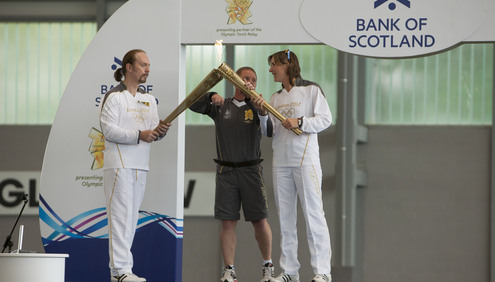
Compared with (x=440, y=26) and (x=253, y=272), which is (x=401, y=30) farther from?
(x=253, y=272)

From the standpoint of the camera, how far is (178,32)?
19.0ft

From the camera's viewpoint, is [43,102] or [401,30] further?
[43,102]

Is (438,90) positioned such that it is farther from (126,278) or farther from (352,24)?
(126,278)

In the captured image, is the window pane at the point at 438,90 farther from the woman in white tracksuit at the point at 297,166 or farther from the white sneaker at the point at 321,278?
the white sneaker at the point at 321,278

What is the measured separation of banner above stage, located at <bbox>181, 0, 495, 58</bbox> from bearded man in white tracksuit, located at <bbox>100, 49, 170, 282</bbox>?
596 mm

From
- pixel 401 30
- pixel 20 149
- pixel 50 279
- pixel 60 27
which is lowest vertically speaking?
pixel 50 279

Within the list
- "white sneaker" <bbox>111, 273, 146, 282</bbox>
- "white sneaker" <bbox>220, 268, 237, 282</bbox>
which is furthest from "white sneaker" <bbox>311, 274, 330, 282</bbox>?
"white sneaker" <bbox>111, 273, 146, 282</bbox>

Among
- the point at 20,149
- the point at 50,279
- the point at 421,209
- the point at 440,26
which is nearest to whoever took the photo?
the point at 50,279

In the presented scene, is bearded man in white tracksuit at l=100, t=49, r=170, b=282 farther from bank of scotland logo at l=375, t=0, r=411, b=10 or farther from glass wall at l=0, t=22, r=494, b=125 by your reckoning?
glass wall at l=0, t=22, r=494, b=125

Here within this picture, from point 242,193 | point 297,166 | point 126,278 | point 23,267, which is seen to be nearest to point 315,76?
point 242,193

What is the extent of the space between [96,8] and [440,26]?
5386 mm

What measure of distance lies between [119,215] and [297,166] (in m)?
1.22

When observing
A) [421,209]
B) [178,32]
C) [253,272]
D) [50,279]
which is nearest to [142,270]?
[50,279]

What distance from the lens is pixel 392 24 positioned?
18.0 ft
